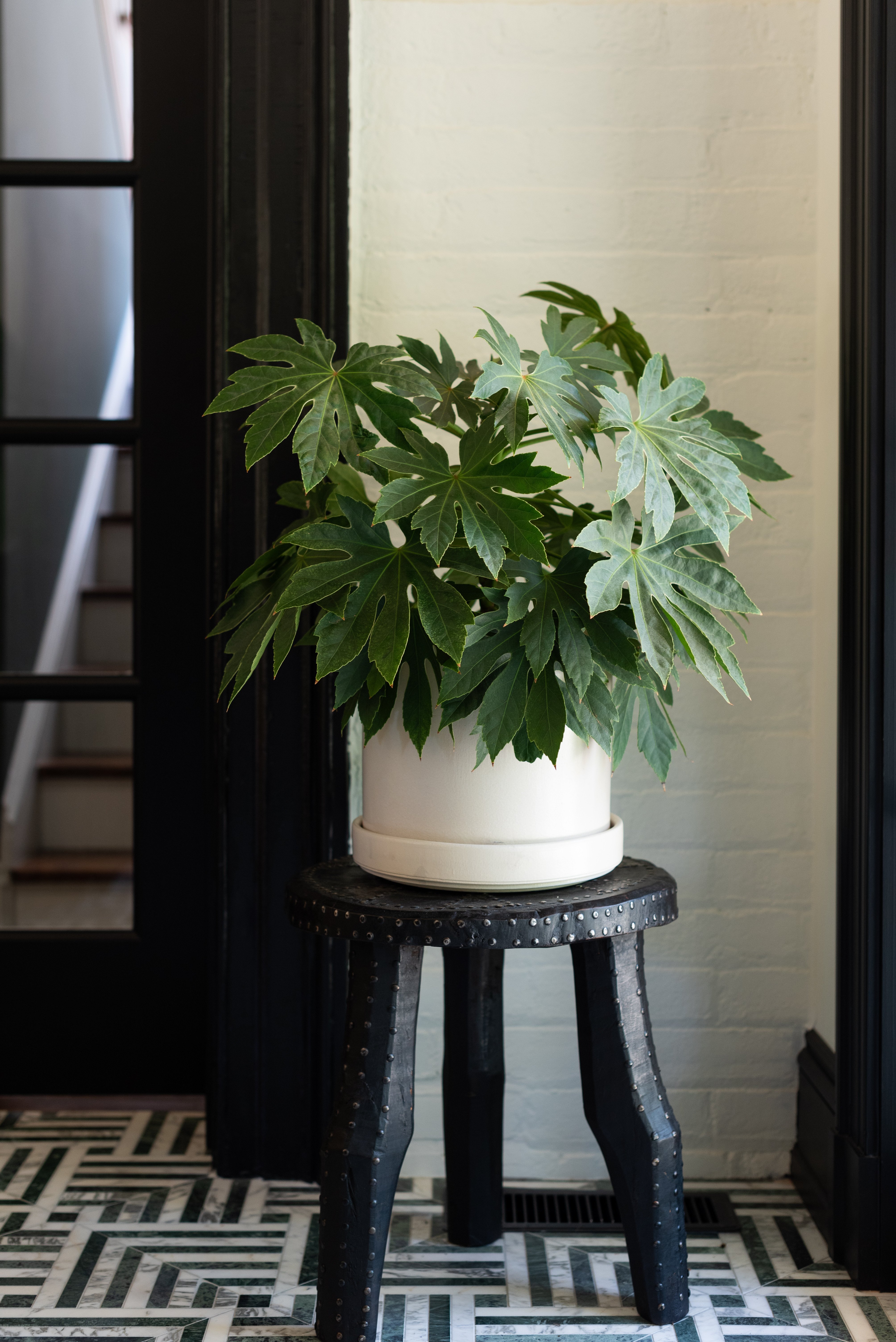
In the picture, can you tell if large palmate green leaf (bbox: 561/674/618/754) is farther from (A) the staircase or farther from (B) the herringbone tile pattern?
(A) the staircase

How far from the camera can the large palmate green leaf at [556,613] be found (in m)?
1.02

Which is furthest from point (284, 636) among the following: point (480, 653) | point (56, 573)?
point (56, 573)

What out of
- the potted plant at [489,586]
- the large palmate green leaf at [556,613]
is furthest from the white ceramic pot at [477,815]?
the large palmate green leaf at [556,613]

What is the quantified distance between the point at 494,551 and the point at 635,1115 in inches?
26.1

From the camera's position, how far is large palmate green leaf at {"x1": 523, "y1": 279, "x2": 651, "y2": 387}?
125 cm

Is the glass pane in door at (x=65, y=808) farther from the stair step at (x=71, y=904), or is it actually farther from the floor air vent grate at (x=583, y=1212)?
the floor air vent grate at (x=583, y=1212)

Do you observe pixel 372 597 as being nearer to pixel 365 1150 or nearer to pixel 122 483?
pixel 365 1150

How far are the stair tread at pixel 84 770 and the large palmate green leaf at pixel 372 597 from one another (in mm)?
1885

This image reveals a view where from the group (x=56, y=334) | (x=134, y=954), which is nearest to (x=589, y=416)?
(x=134, y=954)

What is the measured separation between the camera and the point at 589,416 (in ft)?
3.45

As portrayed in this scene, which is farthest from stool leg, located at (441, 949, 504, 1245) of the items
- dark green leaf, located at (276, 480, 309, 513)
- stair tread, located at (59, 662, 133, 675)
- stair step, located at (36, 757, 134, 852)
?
stair tread, located at (59, 662, 133, 675)

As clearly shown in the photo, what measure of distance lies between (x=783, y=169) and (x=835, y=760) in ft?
2.72

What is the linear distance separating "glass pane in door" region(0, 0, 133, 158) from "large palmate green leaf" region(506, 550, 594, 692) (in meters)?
2.61

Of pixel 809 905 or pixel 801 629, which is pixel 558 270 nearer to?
pixel 801 629
